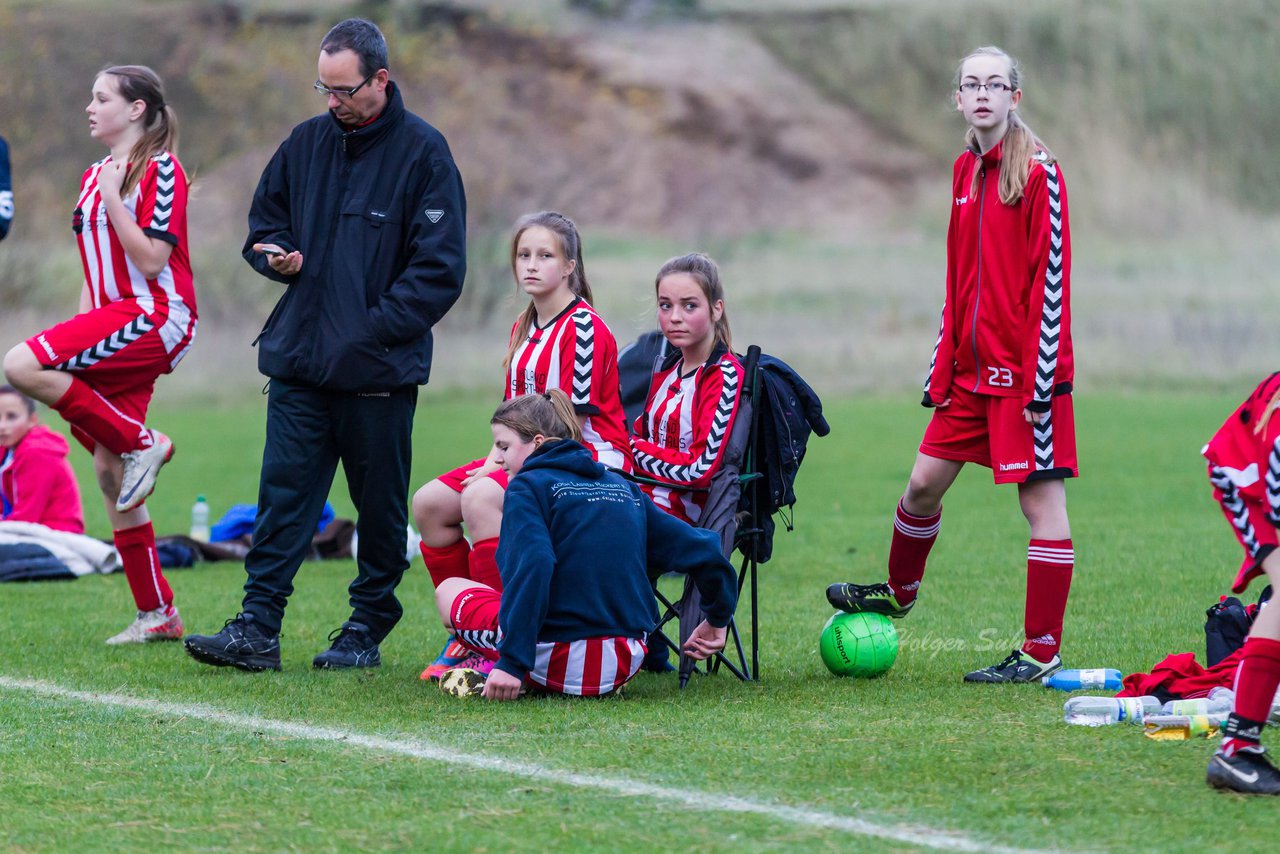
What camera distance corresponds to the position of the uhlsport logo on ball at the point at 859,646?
6918 millimetres

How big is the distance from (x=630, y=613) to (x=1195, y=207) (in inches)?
1898

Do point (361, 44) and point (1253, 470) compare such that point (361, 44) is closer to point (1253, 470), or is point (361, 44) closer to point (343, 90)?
point (343, 90)

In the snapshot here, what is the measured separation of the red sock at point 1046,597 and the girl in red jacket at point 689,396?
4.22 feet

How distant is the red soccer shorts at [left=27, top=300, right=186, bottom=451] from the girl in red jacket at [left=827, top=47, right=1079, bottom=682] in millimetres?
3335

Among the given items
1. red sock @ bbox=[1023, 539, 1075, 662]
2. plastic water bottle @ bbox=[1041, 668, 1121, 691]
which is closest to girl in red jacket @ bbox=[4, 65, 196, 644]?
red sock @ bbox=[1023, 539, 1075, 662]

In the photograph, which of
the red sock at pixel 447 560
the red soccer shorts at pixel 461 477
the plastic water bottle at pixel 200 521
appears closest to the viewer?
the red soccer shorts at pixel 461 477

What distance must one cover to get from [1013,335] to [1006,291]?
172 millimetres

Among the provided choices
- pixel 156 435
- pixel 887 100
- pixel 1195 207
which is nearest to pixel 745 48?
pixel 887 100

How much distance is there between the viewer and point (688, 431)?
23.2ft

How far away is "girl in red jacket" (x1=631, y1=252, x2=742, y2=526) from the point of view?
694cm

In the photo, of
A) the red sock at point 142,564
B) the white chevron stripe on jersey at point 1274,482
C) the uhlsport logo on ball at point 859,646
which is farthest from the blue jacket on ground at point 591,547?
the red sock at point 142,564

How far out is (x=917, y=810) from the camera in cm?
472

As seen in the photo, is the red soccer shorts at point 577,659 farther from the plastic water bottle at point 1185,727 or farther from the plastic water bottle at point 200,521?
the plastic water bottle at point 200,521

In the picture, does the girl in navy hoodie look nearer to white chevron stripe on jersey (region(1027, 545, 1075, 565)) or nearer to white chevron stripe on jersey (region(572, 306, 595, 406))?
white chevron stripe on jersey (region(572, 306, 595, 406))
